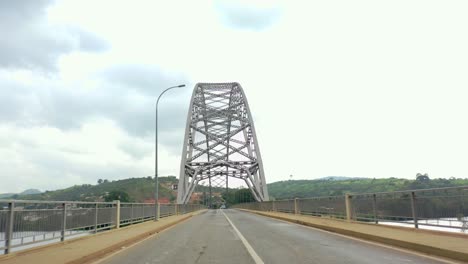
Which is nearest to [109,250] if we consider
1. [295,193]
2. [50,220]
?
[50,220]

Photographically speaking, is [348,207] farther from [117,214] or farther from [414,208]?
[117,214]

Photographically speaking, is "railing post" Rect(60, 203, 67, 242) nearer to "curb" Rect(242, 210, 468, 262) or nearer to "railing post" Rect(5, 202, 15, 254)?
"railing post" Rect(5, 202, 15, 254)

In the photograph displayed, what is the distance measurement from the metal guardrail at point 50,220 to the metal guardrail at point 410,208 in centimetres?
1101

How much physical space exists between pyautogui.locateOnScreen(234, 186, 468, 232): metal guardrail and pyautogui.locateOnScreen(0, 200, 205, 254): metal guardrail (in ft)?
36.1

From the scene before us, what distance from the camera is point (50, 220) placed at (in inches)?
460

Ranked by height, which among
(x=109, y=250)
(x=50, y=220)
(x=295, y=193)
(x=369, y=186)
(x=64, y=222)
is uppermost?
(x=369, y=186)

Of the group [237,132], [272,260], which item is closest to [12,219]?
[272,260]

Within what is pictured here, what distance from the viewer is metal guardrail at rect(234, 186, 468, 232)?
35.8 ft

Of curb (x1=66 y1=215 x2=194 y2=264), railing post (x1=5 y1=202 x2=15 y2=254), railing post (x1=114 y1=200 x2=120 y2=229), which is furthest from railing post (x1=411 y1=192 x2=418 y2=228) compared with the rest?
railing post (x1=114 y1=200 x2=120 y2=229)

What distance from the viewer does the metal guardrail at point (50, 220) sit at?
9.21m

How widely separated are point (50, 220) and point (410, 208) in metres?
11.3

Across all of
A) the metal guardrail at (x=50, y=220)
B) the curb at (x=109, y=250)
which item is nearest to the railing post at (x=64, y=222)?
the metal guardrail at (x=50, y=220)

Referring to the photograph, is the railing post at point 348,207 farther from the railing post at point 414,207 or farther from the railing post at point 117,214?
the railing post at point 117,214

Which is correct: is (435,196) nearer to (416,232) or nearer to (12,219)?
(416,232)
